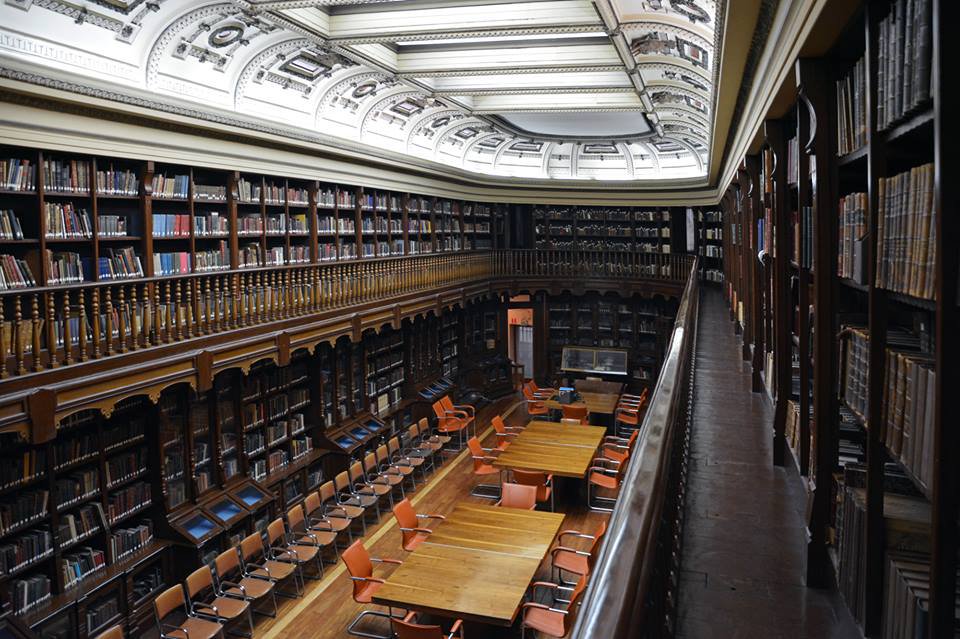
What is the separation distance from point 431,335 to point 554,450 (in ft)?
18.3

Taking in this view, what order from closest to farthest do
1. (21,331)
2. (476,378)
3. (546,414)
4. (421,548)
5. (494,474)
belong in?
(21,331)
(421,548)
(494,474)
(546,414)
(476,378)

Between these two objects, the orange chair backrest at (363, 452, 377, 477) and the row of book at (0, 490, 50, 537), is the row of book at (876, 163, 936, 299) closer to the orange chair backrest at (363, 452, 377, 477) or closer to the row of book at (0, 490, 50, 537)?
the row of book at (0, 490, 50, 537)

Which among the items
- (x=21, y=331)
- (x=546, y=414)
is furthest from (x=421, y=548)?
(x=546, y=414)

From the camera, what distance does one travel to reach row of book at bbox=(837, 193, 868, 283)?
6.42 ft

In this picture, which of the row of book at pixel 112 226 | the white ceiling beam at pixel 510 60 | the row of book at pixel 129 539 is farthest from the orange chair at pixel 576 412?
the row of book at pixel 112 226

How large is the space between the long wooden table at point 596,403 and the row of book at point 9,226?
8539 mm

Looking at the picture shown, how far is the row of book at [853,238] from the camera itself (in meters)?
1.96

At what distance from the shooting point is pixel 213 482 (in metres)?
8.19

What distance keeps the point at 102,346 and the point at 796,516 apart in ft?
17.2

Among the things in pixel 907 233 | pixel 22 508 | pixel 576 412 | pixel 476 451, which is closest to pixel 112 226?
pixel 22 508

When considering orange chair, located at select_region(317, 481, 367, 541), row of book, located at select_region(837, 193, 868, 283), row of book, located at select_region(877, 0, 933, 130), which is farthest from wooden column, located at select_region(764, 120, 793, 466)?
orange chair, located at select_region(317, 481, 367, 541)

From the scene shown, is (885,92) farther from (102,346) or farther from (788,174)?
(102,346)

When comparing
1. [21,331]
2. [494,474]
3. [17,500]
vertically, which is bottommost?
[494,474]

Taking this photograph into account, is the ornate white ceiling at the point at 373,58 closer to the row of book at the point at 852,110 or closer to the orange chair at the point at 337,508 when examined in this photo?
the row of book at the point at 852,110
